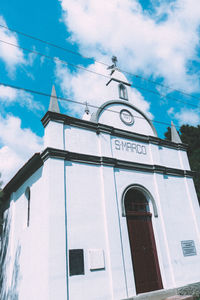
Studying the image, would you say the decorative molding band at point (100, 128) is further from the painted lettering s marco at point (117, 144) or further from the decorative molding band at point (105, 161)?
the decorative molding band at point (105, 161)

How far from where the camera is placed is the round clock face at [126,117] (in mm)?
10984

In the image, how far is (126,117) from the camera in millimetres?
11164

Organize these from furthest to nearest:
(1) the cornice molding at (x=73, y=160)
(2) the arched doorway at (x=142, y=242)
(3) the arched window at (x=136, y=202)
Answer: (3) the arched window at (x=136, y=202)
(2) the arched doorway at (x=142, y=242)
(1) the cornice molding at (x=73, y=160)

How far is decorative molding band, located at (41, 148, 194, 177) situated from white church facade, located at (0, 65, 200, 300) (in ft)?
0.12

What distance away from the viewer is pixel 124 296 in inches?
290

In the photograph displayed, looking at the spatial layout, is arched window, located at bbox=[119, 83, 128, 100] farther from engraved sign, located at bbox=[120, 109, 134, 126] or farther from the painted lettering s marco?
the painted lettering s marco

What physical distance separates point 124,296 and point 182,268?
325cm

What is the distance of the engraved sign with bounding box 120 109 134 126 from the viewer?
11.0m

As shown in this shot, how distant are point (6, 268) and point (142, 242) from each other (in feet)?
20.3

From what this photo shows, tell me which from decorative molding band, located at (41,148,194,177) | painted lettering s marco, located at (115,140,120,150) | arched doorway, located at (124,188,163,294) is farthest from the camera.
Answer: painted lettering s marco, located at (115,140,120,150)

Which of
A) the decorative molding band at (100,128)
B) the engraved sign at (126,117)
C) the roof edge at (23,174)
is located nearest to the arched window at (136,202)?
the decorative molding band at (100,128)

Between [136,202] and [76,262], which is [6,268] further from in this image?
[136,202]

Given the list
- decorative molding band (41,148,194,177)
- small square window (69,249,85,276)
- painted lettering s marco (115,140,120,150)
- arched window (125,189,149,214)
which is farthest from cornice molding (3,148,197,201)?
small square window (69,249,85,276)

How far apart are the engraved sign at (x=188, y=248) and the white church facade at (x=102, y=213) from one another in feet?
0.14
